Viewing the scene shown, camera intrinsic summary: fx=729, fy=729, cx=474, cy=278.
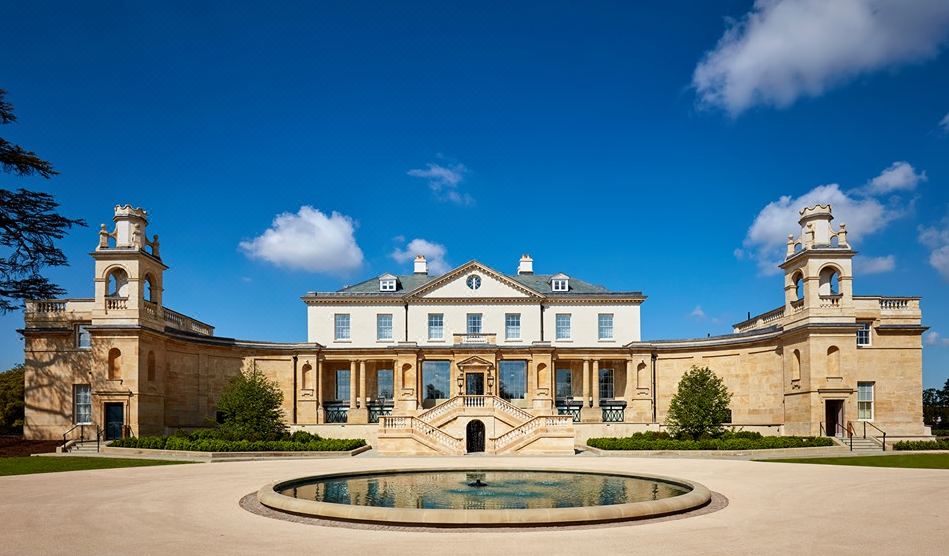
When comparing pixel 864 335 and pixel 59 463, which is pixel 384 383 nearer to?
pixel 59 463

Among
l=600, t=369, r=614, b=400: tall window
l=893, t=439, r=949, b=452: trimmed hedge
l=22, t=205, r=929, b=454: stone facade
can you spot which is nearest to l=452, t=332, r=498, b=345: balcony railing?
l=22, t=205, r=929, b=454: stone facade

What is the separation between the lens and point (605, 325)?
55906 mm

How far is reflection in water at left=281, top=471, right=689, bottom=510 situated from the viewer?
1734 cm

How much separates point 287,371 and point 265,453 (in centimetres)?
1845

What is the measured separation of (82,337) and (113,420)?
6.14 metres

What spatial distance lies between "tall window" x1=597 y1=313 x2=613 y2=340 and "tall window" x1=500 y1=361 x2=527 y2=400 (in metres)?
6.62

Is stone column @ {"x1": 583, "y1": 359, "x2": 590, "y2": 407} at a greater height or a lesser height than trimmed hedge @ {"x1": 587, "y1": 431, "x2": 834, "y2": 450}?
greater

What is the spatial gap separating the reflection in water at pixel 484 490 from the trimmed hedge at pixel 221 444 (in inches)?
517

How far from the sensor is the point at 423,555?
→ 11477 millimetres

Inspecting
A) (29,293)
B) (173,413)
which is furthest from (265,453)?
(29,293)

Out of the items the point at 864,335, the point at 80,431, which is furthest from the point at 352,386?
the point at 864,335

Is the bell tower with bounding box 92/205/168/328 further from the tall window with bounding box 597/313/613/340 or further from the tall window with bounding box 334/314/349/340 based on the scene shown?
the tall window with bounding box 597/313/613/340

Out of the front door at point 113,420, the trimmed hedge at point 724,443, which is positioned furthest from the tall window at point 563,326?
the front door at point 113,420

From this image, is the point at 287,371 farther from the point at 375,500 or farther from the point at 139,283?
the point at 375,500
